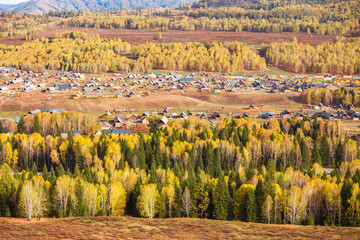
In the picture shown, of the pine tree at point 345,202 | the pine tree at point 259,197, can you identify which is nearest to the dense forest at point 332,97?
the pine tree at point 345,202

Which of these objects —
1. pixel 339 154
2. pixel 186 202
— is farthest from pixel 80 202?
pixel 339 154

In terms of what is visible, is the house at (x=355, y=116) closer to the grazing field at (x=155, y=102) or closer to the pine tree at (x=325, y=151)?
the grazing field at (x=155, y=102)

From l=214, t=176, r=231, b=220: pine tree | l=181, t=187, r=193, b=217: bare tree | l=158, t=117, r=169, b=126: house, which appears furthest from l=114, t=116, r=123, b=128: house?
l=214, t=176, r=231, b=220: pine tree

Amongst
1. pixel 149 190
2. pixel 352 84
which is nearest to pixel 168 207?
pixel 149 190

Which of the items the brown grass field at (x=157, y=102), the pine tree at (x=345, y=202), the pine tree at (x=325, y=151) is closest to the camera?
the pine tree at (x=345, y=202)

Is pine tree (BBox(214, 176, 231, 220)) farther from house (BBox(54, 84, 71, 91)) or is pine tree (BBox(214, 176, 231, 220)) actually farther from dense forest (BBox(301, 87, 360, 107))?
house (BBox(54, 84, 71, 91))

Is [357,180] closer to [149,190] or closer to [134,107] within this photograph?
[149,190]

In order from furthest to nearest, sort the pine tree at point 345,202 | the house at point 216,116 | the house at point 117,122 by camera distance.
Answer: the house at point 216,116 < the house at point 117,122 < the pine tree at point 345,202

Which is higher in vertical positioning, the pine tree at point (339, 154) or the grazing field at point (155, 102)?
the grazing field at point (155, 102)
